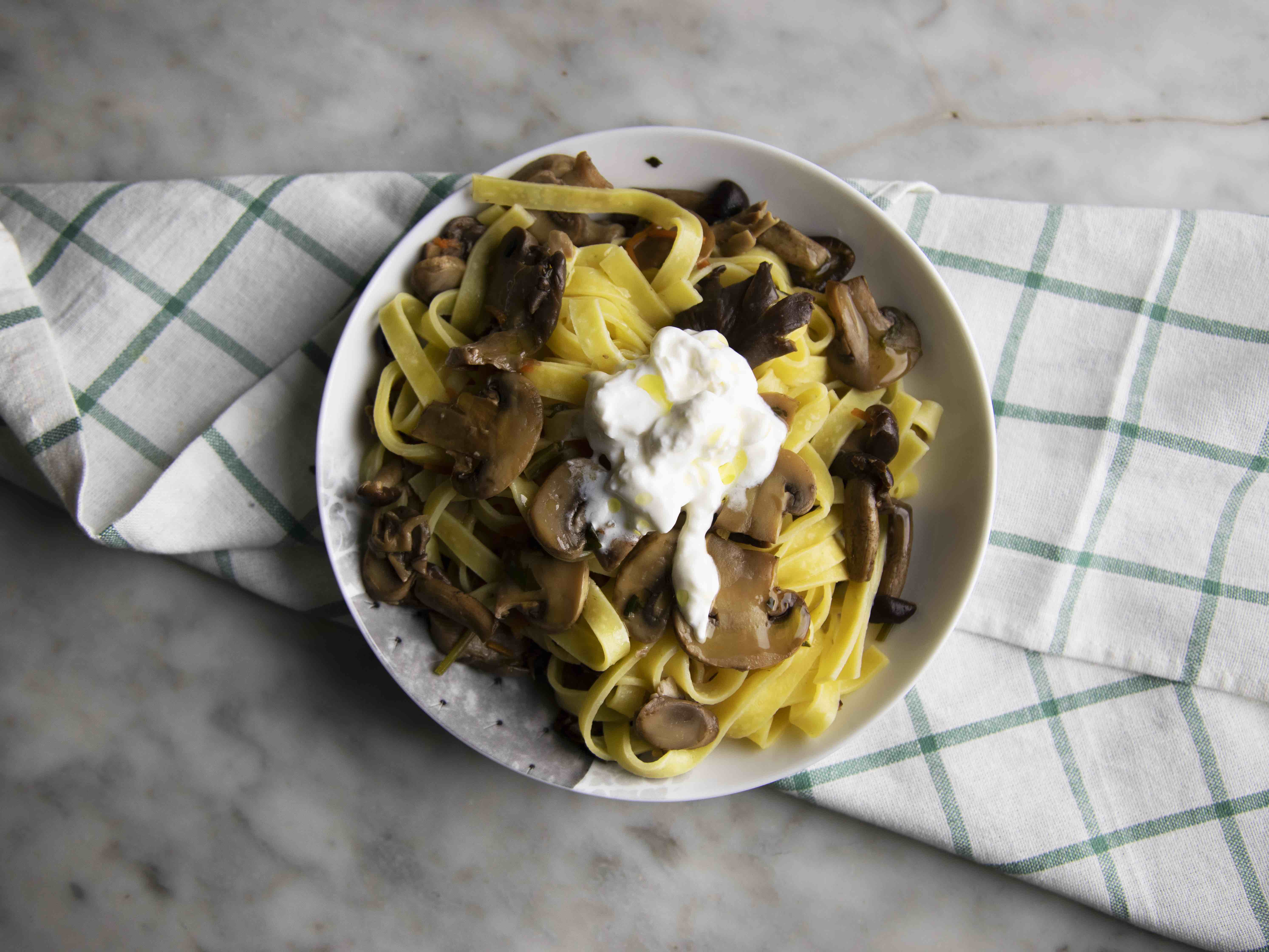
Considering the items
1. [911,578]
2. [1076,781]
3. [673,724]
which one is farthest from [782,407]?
[1076,781]

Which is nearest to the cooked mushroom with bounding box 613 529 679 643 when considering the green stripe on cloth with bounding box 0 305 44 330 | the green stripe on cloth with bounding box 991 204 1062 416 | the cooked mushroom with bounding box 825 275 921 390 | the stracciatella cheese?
the stracciatella cheese

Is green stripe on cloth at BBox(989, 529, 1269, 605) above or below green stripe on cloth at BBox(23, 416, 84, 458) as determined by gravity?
below

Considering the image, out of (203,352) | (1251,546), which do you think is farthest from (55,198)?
(1251,546)

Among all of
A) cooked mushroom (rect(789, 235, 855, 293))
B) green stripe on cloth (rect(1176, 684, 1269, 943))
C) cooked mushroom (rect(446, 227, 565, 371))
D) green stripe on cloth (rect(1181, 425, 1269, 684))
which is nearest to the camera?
cooked mushroom (rect(446, 227, 565, 371))

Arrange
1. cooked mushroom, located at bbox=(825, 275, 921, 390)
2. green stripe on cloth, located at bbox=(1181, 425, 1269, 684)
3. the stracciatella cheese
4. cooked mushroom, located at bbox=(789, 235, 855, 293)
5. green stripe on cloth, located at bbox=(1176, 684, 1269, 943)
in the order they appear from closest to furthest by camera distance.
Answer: the stracciatella cheese → cooked mushroom, located at bbox=(825, 275, 921, 390) → cooked mushroom, located at bbox=(789, 235, 855, 293) → green stripe on cloth, located at bbox=(1176, 684, 1269, 943) → green stripe on cloth, located at bbox=(1181, 425, 1269, 684)

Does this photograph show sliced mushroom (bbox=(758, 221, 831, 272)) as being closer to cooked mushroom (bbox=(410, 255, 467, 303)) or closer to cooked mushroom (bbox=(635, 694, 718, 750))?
cooked mushroom (bbox=(410, 255, 467, 303))

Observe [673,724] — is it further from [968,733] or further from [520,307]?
[520,307]

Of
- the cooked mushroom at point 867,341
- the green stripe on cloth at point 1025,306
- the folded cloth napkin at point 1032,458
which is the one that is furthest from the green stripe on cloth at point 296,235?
the green stripe on cloth at point 1025,306

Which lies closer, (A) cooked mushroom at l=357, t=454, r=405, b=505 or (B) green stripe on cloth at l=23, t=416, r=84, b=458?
(A) cooked mushroom at l=357, t=454, r=405, b=505
